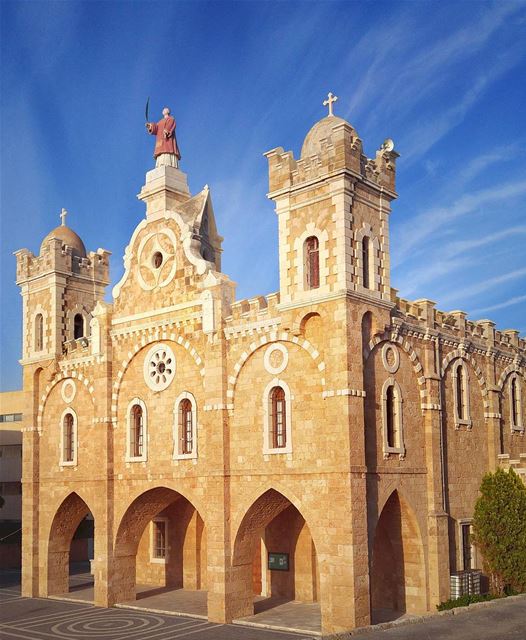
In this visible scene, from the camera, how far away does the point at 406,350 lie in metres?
25.3

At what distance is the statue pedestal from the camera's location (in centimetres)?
2966

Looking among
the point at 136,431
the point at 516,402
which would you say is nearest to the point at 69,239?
the point at 136,431

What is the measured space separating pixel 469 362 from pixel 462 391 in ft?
4.10

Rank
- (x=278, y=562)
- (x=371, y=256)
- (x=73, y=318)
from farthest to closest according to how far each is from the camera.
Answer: (x=73, y=318) → (x=278, y=562) → (x=371, y=256)

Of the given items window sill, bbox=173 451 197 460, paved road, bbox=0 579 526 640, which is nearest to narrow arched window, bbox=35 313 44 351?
window sill, bbox=173 451 197 460

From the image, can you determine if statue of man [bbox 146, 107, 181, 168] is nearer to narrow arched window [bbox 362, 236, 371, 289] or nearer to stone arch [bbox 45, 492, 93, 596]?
narrow arched window [bbox 362, 236, 371, 289]

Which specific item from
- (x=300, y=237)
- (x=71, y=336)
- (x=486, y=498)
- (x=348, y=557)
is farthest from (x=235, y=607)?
(x=71, y=336)

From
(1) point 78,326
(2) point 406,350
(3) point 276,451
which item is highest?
(1) point 78,326

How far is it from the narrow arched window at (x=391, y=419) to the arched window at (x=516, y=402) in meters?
8.81

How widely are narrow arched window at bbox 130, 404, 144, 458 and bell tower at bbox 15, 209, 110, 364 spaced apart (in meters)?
4.26

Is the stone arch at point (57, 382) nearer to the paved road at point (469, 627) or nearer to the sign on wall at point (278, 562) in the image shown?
the sign on wall at point (278, 562)

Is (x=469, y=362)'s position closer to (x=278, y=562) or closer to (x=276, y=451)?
(x=276, y=451)

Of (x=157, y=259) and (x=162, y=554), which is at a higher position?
(x=157, y=259)

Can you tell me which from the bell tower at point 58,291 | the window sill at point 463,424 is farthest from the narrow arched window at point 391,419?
the bell tower at point 58,291
